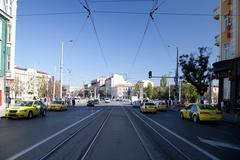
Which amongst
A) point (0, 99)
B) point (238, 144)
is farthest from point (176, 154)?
point (0, 99)

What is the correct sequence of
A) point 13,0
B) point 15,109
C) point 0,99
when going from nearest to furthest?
point 15,109 → point 0,99 → point 13,0

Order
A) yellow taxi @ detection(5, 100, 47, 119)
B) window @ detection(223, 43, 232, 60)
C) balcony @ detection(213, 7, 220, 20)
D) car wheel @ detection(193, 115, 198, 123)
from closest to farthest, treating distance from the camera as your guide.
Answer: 1. yellow taxi @ detection(5, 100, 47, 119)
2. car wheel @ detection(193, 115, 198, 123)
3. window @ detection(223, 43, 232, 60)
4. balcony @ detection(213, 7, 220, 20)

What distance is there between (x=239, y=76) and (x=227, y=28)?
22.2 ft

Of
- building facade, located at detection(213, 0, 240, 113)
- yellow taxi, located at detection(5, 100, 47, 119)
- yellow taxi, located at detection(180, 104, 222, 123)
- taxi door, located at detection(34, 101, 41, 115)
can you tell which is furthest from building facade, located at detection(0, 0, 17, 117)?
building facade, located at detection(213, 0, 240, 113)

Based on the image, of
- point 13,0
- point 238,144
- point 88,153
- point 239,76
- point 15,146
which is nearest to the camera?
point 88,153

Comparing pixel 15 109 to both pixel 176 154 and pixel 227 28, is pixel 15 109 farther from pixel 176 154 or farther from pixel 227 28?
pixel 227 28

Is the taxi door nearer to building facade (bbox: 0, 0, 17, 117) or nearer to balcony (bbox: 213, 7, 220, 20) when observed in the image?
building facade (bbox: 0, 0, 17, 117)

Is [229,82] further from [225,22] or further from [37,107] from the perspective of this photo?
[37,107]

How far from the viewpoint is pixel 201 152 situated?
1213 cm

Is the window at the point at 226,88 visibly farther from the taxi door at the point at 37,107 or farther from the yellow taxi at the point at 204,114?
the taxi door at the point at 37,107

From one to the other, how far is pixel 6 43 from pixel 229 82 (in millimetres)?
26911

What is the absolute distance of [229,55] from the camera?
40625mm

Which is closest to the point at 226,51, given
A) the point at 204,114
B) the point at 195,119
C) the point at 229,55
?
the point at 229,55

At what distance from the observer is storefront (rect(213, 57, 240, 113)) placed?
3694 cm
